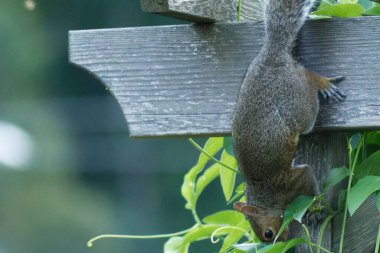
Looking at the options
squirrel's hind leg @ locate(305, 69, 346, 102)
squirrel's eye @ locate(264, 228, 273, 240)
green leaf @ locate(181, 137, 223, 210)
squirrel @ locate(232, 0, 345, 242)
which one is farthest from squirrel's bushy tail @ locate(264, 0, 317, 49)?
squirrel's eye @ locate(264, 228, 273, 240)

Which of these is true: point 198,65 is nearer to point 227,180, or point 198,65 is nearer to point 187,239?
point 227,180

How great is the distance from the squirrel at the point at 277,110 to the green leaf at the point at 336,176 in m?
0.06

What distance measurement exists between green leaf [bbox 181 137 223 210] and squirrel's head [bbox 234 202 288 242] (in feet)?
0.34

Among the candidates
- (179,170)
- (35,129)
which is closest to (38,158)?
(35,129)

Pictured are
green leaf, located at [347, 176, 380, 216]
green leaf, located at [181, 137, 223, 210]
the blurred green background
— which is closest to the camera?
green leaf, located at [347, 176, 380, 216]

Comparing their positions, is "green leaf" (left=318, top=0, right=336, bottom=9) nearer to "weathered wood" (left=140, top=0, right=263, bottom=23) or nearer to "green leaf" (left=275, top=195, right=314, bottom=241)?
"weathered wood" (left=140, top=0, right=263, bottom=23)

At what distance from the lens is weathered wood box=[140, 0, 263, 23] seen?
4.63ft

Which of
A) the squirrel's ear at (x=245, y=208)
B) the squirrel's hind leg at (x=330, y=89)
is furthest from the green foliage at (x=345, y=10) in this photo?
the squirrel's ear at (x=245, y=208)

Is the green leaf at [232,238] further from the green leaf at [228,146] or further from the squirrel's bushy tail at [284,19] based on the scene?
the squirrel's bushy tail at [284,19]

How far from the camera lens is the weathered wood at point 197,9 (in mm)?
1412

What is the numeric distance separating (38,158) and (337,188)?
12.4ft

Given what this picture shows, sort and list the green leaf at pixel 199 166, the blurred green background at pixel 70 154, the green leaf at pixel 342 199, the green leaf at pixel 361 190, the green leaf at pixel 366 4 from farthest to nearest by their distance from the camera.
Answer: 1. the blurred green background at pixel 70 154
2. the green leaf at pixel 199 166
3. the green leaf at pixel 366 4
4. the green leaf at pixel 342 199
5. the green leaf at pixel 361 190

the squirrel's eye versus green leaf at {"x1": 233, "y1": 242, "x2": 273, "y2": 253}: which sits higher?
green leaf at {"x1": 233, "y1": 242, "x2": 273, "y2": 253}

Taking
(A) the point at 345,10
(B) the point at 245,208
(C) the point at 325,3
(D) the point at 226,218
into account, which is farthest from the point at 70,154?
(A) the point at 345,10
